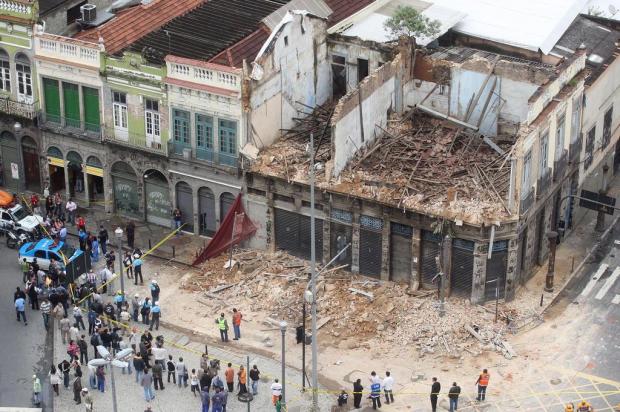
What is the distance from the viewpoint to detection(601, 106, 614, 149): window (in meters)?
80.1

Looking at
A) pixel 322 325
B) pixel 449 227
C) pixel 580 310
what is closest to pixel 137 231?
pixel 322 325

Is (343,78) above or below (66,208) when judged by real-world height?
above

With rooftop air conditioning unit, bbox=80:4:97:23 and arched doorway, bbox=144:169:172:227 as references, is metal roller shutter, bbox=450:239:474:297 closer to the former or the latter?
arched doorway, bbox=144:169:172:227

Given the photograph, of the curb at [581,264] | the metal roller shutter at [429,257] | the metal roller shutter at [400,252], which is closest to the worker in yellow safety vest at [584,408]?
the curb at [581,264]

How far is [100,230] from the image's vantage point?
245ft

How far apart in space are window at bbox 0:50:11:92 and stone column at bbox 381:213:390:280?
24.9 m

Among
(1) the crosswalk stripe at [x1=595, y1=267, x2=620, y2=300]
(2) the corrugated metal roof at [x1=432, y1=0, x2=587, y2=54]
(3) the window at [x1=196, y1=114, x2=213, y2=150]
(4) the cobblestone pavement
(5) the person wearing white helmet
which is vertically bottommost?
(4) the cobblestone pavement

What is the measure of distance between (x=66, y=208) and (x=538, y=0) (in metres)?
32.8

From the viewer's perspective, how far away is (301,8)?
78688mm

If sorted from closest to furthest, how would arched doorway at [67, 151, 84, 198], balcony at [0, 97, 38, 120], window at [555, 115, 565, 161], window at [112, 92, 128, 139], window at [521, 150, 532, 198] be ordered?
window at [521, 150, 532, 198] < window at [555, 115, 565, 161] < window at [112, 92, 128, 139] < balcony at [0, 97, 38, 120] < arched doorway at [67, 151, 84, 198]

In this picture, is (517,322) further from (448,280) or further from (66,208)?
(66,208)

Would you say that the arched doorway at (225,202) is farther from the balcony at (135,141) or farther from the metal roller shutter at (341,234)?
the metal roller shutter at (341,234)

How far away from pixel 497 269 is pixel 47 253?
2401 cm

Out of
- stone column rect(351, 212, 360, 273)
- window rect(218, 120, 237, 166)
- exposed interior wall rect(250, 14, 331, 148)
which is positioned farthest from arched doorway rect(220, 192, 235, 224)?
stone column rect(351, 212, 360, 273)
